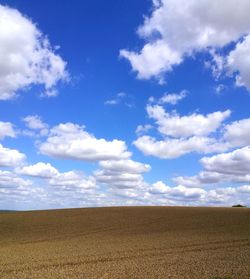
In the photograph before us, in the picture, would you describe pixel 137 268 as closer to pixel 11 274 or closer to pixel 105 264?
pixel 105 264

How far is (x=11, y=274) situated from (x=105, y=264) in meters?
5.91

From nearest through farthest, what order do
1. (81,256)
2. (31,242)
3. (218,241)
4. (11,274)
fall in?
(11,274) → (81,256) → (218,241) → (31,242)

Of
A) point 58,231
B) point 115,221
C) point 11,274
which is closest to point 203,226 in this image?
point 115,221

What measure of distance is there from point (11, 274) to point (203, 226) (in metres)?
33.0

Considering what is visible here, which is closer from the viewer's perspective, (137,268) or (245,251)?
(137,268)

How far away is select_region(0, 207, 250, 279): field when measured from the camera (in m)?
24.2

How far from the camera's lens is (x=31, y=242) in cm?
4444

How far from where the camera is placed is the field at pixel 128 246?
79.3ft

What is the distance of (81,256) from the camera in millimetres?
31031

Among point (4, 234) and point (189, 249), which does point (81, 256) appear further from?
point (4, 234)

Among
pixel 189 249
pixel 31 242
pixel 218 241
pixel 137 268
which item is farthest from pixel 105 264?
pixel 31 242

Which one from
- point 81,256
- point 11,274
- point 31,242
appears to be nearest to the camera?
point 11,274

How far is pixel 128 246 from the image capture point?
120 ft

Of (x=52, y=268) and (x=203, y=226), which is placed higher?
(x=203, y=226)
